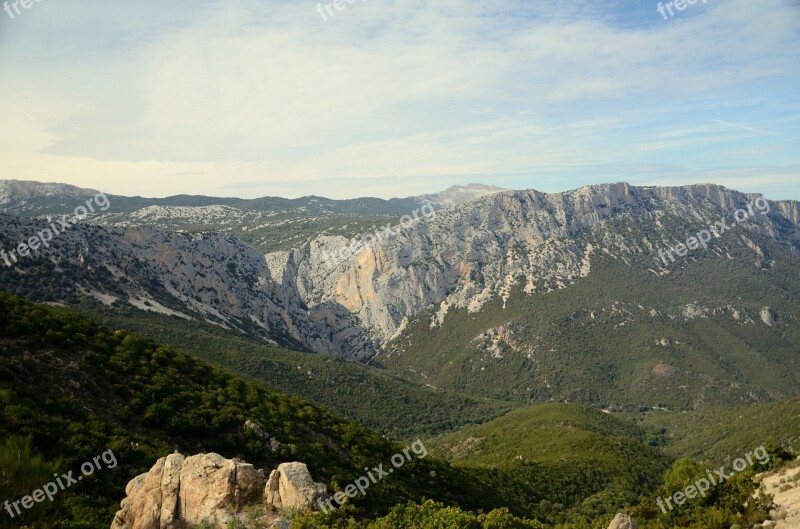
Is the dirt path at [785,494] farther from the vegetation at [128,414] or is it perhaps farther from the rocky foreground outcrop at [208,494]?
the rocky foreground outcrop at [208,494]

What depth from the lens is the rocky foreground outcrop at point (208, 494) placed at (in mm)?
16125

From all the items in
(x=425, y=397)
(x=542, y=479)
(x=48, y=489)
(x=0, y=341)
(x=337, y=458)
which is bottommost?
(x=425, y=397)

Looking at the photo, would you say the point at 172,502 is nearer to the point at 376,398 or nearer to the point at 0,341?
the point at 0,341

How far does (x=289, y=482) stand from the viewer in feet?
55.6

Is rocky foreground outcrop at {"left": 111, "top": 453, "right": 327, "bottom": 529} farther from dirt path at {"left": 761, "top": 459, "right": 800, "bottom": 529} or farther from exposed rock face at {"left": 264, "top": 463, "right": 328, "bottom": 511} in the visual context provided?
dirt path at {"left": 761, "top": 459, "right": 800, "bottom": 529}

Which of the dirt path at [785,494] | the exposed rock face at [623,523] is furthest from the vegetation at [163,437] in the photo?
the exposed rock face at [623,523]

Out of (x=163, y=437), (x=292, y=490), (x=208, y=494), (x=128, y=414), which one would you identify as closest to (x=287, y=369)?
(x=128, y=414)

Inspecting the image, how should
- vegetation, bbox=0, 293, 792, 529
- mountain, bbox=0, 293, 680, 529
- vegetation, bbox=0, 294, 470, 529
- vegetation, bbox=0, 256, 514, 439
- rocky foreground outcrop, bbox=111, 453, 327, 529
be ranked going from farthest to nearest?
1. vegetation, bbox=0, 256, 514, 439
2. vegetation, bbox=0, 294, 470, 529
3. mountain, bbox=0, 293, 680, 529
4. vegetation, bbox=0, 293, 792, 529
5. rocky foreground outcrop, bbox=111, 453, 327, 529

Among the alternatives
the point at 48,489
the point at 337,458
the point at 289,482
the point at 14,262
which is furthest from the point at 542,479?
the point at 14,262

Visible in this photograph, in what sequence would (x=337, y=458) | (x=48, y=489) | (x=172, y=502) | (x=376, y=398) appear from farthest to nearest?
(x=376, y=398) → (x=337, y=458) → (x=172, y=502) → (x=48, y=489)

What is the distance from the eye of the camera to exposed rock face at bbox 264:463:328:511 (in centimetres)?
1659

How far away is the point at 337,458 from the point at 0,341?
20.4 meters

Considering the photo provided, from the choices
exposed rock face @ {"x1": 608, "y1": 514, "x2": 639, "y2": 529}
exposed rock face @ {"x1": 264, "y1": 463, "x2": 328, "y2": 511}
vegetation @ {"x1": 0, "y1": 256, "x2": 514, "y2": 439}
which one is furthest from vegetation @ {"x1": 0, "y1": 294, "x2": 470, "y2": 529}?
vegetation @ {"x1": 0, "y1": 256, "x2": 514, "y2": 439}

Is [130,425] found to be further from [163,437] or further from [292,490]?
[292,490]
